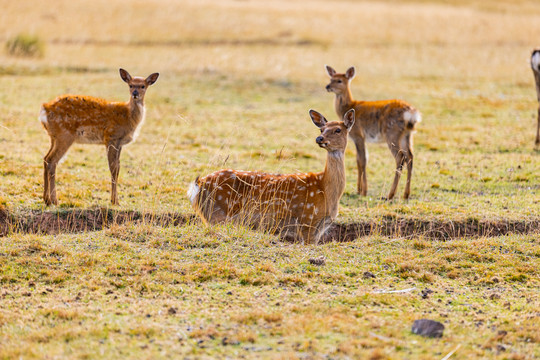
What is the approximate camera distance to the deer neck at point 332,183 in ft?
26.9

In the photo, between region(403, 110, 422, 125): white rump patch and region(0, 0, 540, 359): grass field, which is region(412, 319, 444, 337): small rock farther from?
region(403, 110, 422, 125): white rump patch

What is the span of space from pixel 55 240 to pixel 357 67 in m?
19.0

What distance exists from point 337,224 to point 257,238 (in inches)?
60.1

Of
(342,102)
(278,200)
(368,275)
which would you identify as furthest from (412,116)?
(368,275)

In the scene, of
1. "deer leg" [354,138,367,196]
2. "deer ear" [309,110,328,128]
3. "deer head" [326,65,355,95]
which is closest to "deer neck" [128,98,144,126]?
"deer ear" [309,110,328,128]

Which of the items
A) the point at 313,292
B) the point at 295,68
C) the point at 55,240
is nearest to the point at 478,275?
the point at 313,292

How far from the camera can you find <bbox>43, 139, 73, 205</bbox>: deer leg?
9.09m

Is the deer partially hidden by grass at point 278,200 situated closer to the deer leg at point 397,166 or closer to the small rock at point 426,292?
the small rock at point 426,292

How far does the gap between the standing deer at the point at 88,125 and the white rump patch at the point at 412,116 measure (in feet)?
13.1

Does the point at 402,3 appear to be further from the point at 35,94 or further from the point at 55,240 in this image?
the point at 55,240

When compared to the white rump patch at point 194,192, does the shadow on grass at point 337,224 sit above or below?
below

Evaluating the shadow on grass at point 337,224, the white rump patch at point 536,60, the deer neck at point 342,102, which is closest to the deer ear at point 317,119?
the shadow on grass at point 337,224

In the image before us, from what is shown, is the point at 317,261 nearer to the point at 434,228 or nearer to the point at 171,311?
the point at 171,311

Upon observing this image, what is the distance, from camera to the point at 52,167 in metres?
9.27
